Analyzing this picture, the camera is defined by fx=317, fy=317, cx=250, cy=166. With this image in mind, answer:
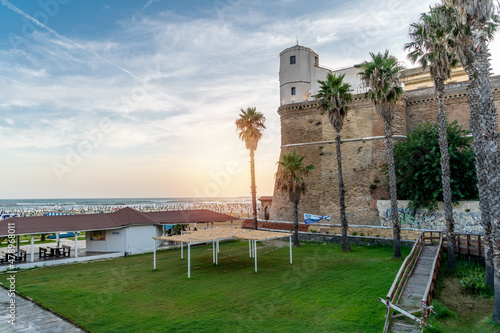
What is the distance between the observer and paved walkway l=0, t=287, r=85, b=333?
10938 millimetres

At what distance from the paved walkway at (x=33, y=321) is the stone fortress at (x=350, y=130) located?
2772cm

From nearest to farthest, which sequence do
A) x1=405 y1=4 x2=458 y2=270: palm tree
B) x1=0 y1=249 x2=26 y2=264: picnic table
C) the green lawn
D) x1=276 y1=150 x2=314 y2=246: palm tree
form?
the green lawn, x1=405 y1=4 x2=458 y2=270: palm tree, x1=0 y1=249 x2=26 y2=264: picnic table, x1=276 y1=150 x2=314 y2=246: palm tree

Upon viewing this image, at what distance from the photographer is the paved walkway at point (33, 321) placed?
1094 centimetres

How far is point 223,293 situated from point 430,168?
1952 centimetres

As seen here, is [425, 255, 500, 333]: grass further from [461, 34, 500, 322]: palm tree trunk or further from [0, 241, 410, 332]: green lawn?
[0, 241, 410, 332]: green lawn

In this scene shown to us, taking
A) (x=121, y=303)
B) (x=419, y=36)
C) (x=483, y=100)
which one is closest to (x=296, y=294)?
(x=121, y=303)

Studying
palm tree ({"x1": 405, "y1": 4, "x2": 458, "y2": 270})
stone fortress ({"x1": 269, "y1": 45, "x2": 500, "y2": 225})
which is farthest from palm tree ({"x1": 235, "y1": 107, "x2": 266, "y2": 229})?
palm tree ({"x1": 405, "y1": 4, "x2": 458, "y2": 270})

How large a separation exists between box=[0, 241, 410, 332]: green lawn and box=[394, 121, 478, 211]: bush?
5.55m

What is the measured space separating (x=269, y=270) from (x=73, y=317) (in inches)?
423

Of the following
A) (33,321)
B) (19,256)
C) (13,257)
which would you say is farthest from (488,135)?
(19,256)

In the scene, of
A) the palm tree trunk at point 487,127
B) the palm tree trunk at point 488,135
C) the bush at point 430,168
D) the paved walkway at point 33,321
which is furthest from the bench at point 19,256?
the bush at point 430,168

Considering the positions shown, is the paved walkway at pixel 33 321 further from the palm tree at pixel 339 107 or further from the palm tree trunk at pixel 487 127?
the palm tree at pixel 339 107

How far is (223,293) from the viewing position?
14.7m

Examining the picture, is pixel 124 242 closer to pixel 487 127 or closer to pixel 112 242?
pixel 112 242
